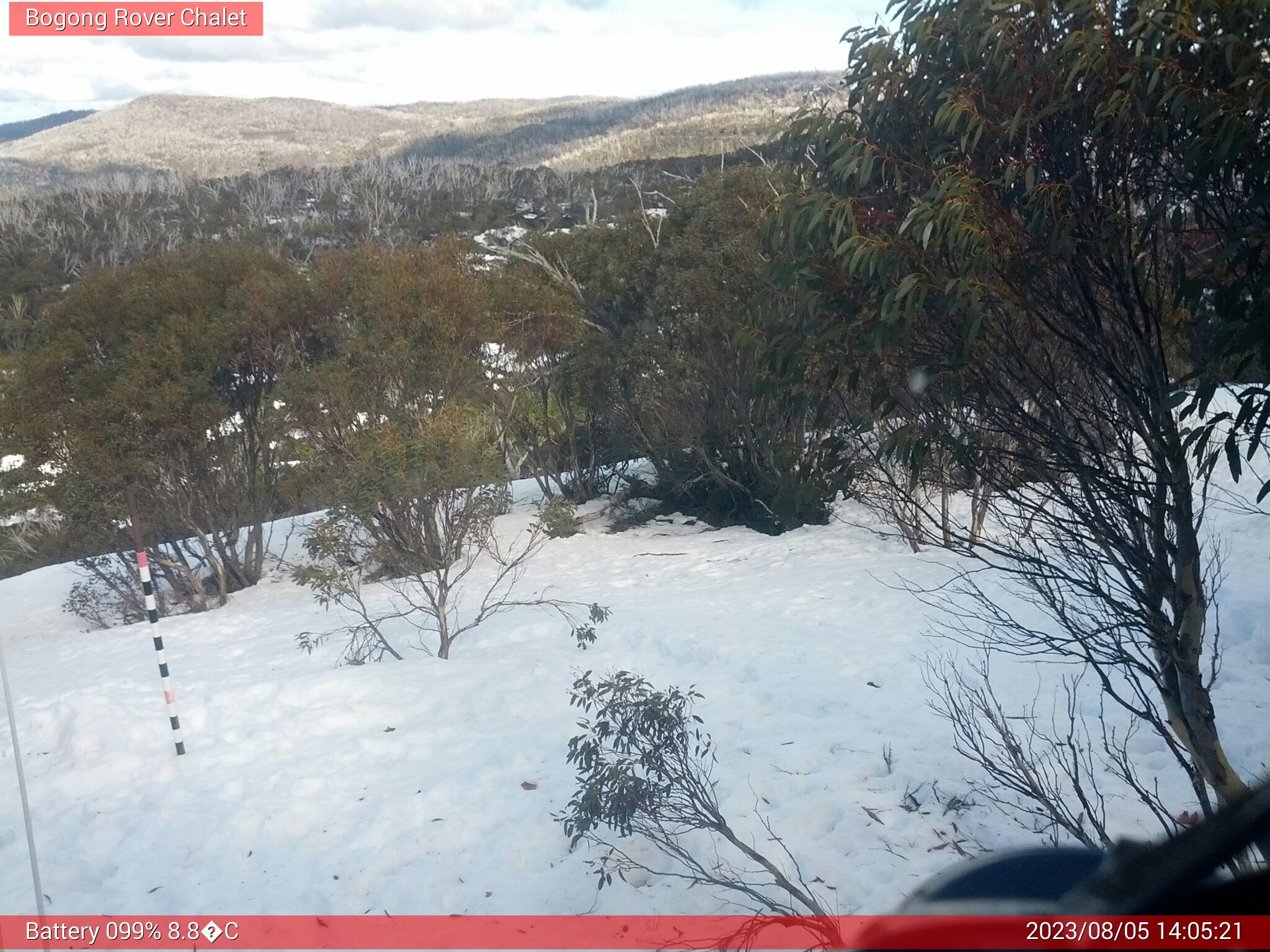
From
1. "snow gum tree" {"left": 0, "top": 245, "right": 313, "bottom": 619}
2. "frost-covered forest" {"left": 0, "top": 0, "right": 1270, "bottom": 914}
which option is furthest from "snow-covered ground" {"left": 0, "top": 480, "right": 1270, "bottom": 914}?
"snow gum tree" {"left": 0, "top": 245, "right": 313, "bottom": 619}

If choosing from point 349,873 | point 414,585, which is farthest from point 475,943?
point 414,585

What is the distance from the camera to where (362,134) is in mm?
68938

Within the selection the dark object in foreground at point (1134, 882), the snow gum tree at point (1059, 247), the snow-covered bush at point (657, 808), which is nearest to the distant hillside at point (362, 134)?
the snow gum tree at point (1059, 247)

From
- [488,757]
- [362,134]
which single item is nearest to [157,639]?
[488,757]

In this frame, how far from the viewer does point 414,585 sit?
9445 mm

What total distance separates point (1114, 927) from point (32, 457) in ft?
40.0

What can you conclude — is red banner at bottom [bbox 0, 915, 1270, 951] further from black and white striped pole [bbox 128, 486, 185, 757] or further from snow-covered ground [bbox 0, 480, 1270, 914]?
black and white striped pole [bbox 128, 486, 185, 757]

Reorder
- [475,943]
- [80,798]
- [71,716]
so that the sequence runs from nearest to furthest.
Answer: [475,943] → [80,798] → [71,716]

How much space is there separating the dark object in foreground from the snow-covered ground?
2.17 metres

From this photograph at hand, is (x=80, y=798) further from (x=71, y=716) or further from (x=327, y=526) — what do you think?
(x=327, y=526)

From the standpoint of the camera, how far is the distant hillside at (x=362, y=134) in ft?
162

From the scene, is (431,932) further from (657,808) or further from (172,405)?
(172,405)

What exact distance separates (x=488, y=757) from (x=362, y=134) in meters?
71.6

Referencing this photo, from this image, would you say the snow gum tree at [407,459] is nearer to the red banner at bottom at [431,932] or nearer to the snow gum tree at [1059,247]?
the red banner at bottom at [431,932]
